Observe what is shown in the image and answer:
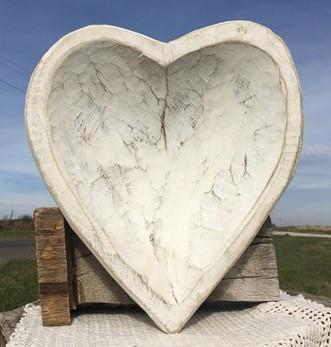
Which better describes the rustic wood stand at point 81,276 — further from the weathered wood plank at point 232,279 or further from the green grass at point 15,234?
the green grass at point 15,234

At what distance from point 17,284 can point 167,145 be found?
3777mm

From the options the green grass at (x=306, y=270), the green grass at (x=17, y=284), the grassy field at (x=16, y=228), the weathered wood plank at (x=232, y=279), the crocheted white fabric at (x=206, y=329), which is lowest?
the grassy field at (x=16, y=228)

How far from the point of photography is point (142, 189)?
9.07 ft

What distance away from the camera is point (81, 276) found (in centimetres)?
272

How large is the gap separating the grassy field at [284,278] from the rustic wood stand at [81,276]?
86.0 inches

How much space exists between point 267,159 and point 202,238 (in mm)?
482

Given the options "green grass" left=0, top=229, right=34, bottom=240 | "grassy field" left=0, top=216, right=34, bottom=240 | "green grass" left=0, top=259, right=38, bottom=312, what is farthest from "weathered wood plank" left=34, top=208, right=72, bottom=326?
"grassy field" left=0, top=216, right=34, bottom=240

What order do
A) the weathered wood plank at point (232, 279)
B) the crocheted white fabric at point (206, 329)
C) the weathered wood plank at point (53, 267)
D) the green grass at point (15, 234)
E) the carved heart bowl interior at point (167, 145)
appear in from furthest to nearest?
the green grass at point (15, 234)
the weathered wood plank at point (232, 279)
the weathered wood plank at point (53, 267)
the carved heart bowl interior at point (167, 145)
the crocheted white fabric at point (206, 329)

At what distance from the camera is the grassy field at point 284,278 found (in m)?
5.24

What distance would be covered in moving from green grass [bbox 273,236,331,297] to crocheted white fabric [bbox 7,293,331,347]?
2.41m

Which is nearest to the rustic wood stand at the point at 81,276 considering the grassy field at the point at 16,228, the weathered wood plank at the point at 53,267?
the weathered wood plank at the point at 53,267

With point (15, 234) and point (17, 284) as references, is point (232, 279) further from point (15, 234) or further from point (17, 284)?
point (15, 234)

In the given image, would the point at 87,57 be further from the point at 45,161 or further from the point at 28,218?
the point at 28,218

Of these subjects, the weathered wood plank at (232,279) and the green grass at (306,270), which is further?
the green grass at (306,270)
